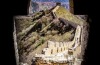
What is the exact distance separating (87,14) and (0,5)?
5.62 feet

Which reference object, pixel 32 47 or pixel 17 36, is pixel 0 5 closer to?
pixel 17 36

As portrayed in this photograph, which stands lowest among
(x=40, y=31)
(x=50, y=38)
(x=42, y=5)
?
(x=50, y=38)

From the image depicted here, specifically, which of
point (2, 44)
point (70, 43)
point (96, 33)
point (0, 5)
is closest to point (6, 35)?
point (2, 44)

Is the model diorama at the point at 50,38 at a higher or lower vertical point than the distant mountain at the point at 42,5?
lower

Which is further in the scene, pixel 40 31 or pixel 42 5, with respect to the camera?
pixel 40 31

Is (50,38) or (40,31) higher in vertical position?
(40,31)

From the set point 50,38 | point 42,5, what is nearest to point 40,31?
point 50,38

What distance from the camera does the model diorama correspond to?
5527 mm

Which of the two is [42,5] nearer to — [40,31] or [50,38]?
[40,31]

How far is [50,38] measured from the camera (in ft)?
18.4

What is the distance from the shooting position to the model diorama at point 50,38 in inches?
218

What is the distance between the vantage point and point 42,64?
566cm

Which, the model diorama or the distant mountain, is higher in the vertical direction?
the distant mountain

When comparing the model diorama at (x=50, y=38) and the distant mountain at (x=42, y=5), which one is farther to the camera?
the model diorama at (x=50, y=38)
